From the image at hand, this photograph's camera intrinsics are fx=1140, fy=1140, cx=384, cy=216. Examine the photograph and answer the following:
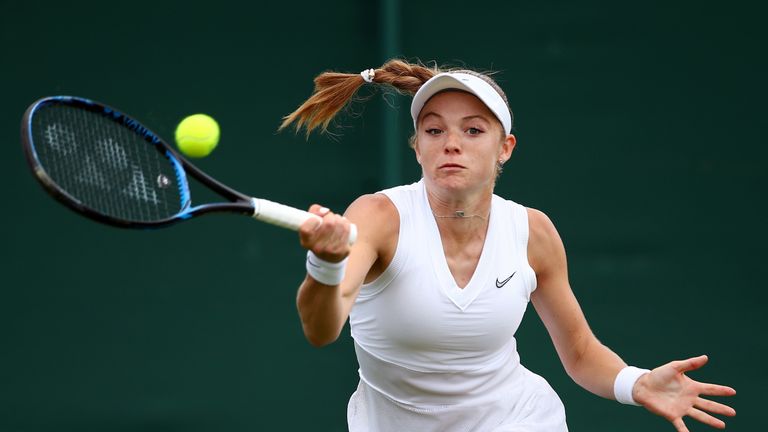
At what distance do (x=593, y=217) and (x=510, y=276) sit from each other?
4.54 feet

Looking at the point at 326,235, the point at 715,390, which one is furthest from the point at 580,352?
the point at 326,235

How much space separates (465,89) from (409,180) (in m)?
1.48

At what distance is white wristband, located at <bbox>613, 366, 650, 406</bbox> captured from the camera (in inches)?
116

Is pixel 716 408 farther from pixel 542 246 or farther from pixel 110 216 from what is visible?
pixel 110 216

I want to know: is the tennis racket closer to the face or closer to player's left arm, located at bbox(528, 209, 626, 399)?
the face

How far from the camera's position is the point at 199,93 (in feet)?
13.1

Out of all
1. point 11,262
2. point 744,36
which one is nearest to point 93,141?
point 11,262

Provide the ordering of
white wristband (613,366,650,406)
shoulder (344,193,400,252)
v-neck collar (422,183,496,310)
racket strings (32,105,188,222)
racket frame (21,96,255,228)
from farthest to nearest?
white wristband (613,366,650,406) → v-neck collar (422,183,496,310) → shoulder (344,193,400,252) → racket strings (32,105,188,222) → racket frame (21,96,255,228)

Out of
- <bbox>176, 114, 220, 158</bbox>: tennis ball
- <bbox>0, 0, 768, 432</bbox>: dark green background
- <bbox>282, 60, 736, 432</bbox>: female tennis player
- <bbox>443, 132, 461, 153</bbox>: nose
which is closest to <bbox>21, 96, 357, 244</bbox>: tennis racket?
<bbox>176, 114, 220, 158</bbox>: tennis ball

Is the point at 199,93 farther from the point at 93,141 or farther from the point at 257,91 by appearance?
the point at 93,141

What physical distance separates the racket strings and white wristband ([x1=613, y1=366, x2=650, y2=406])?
124 centimetres

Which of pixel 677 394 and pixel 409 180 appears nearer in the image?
pixel 677 394

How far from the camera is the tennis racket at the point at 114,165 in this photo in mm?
2344

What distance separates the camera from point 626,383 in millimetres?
2957
